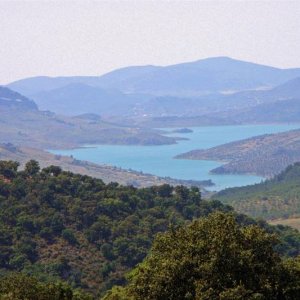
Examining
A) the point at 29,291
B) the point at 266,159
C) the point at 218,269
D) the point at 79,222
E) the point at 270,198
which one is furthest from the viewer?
the point at 266,159

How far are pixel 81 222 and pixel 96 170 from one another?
114 m

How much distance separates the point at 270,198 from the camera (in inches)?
3492

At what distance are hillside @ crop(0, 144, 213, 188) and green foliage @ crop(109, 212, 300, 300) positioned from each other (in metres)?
115

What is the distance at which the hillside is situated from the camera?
142000 mm

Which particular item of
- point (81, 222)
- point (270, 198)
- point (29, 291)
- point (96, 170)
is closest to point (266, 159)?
point (96, 170)

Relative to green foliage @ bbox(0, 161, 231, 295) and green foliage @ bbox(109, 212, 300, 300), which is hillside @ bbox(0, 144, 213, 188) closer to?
green foliage @ bbox(0, 161, 231, 295)

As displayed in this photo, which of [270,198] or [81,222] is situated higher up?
[81,222]

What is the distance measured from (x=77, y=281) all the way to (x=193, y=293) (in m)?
15.7

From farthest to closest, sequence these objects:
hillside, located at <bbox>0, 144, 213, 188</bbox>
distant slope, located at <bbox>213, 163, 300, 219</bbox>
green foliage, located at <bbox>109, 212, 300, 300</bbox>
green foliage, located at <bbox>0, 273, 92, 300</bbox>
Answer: hillside, located at <bbox>0, 144, 213, 188</bbox>
distant slope, located at <bbox>213, 163, 300, 219</bbox>
green foliage, located at <bbox>0, 273, 92, 300</bbox>
green foliage, located at <bbox>109, 212, 300, 300</bbox>

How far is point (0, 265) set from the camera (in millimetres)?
32781

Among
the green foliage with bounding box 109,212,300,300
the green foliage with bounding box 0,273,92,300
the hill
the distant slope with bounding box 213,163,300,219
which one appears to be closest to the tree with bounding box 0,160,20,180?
the hill

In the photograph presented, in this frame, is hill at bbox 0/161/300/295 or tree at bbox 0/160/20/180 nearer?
hill at bbox 0/161/300/295

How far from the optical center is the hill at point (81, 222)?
107 feet

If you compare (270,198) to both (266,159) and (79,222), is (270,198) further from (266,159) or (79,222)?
(266,159)
